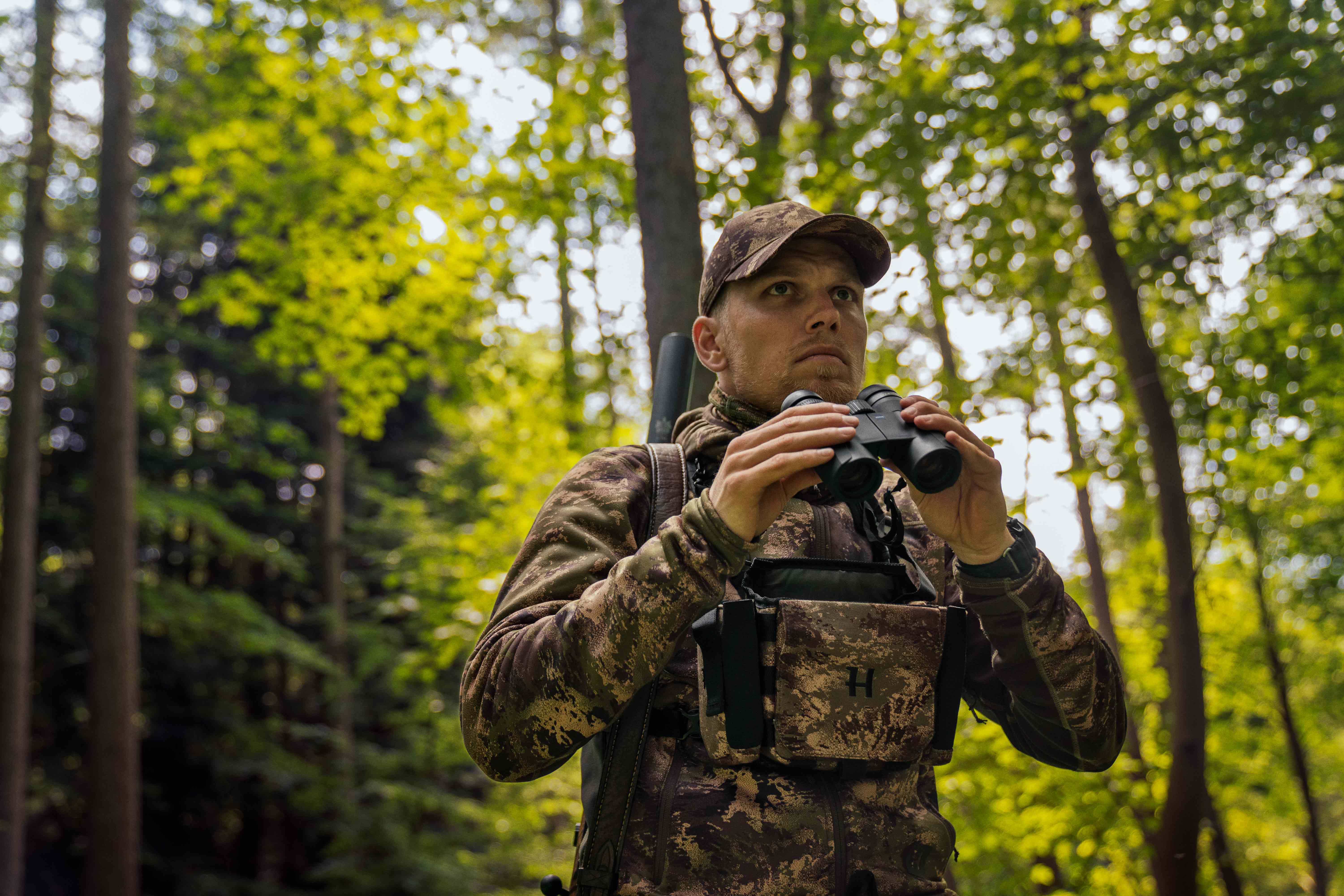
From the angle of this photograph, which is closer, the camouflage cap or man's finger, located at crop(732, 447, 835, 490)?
man's finger, located at crop(732, 447, 835, 490)

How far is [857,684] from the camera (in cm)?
168

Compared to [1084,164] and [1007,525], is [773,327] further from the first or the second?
[1084,164]

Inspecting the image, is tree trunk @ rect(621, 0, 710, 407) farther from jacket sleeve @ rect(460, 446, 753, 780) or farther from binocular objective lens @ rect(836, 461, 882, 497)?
binocular objective lens @ rect(836, 461, 882, 497)

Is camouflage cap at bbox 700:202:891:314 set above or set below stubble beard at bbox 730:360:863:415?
above

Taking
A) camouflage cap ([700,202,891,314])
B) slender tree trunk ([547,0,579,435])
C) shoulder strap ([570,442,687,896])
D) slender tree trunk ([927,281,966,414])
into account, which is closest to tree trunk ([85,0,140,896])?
slender tree trunk ([547,0,579,435])

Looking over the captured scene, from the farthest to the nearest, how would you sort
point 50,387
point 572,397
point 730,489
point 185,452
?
point 185,452 → point 50,387 → point 572,397 → point 730,489

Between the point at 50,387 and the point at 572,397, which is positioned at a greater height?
the point at 50,387

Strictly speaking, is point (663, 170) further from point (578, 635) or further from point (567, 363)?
point (567, 363)

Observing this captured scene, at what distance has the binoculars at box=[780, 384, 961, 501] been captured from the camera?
1.45 metres

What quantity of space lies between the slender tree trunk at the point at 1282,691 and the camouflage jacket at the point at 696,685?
8.04 m

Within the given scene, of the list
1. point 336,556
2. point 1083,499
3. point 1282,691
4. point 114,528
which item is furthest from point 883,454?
point 336,556

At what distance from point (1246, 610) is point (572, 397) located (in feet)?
41.1

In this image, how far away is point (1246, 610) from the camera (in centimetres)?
1503

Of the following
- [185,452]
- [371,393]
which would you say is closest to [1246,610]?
[371,393]
